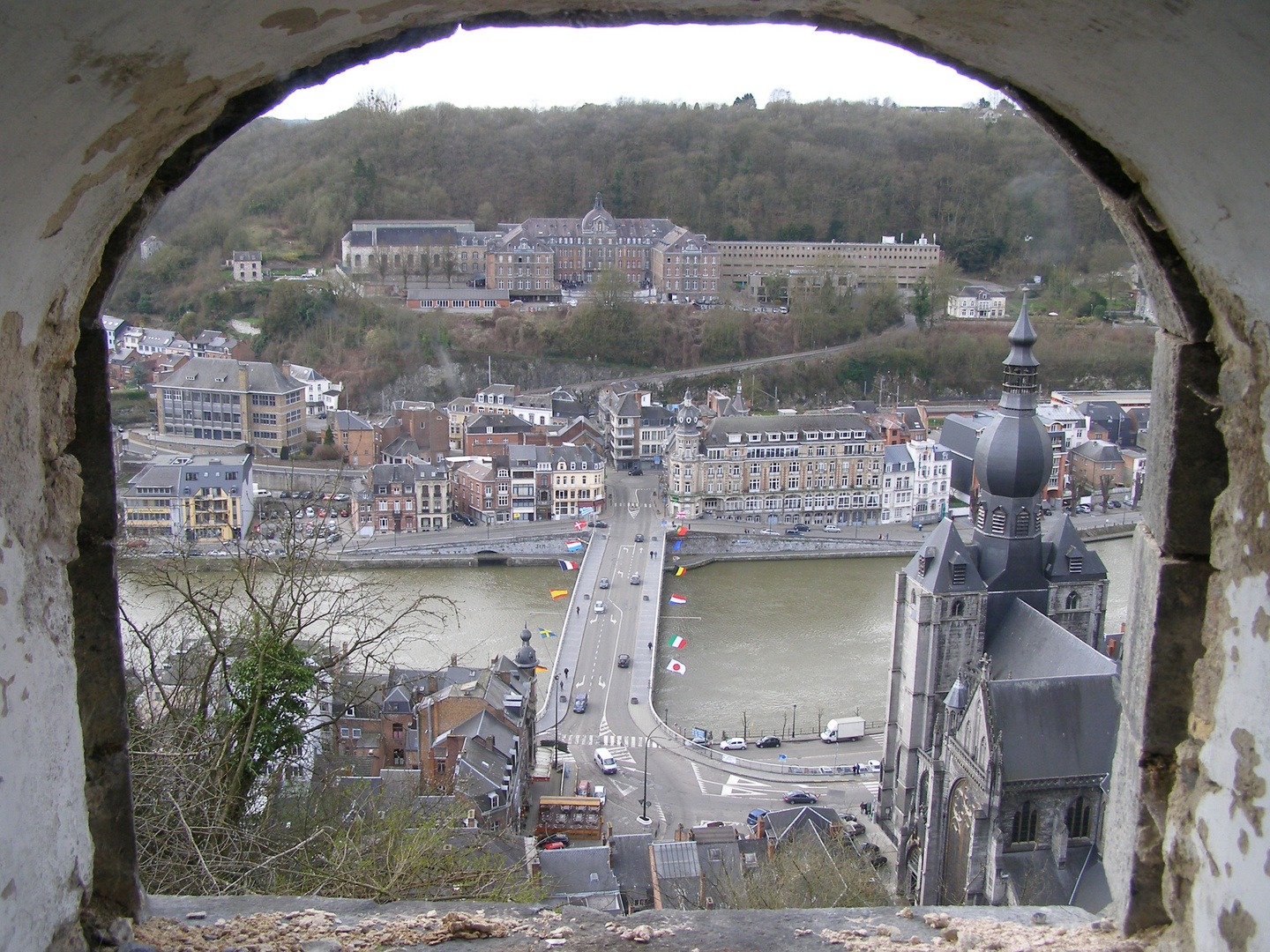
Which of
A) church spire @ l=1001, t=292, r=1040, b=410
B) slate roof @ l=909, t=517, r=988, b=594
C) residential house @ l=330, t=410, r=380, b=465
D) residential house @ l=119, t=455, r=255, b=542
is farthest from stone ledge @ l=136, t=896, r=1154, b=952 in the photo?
residential house @ l=330, t=410, r=380, b=465

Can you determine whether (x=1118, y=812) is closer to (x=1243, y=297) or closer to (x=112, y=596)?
(x=1243, y=297)

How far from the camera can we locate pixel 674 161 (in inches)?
1326

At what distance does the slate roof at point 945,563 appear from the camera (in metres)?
8.52

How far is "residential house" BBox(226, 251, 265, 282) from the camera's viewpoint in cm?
2673

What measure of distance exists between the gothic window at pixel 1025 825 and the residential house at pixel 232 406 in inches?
590

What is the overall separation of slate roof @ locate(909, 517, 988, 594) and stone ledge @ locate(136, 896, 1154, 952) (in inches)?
301

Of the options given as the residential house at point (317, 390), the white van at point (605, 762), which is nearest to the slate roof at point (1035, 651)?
the white van at point (605, 762)

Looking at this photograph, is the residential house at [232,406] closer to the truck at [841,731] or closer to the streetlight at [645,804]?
the streetlight at [645,804]

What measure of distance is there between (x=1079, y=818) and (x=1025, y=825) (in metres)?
0.36

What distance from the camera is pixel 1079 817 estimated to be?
723cm

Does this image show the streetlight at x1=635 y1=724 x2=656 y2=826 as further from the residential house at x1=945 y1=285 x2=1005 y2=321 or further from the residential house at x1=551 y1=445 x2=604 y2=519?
the residential house at x1=945 y1=285 x2=1005 y2=321

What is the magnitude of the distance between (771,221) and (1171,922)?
32959mm

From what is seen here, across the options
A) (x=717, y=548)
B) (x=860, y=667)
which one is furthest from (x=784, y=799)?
(x=717, y=548)

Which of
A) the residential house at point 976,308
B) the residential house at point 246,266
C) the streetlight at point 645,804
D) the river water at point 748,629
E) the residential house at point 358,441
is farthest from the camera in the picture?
the residential house at point 976,308
